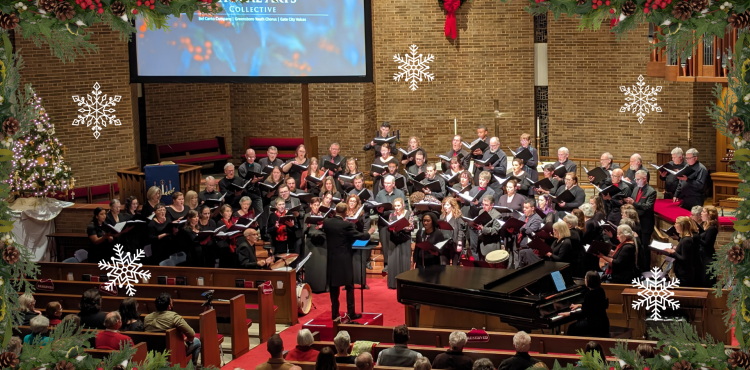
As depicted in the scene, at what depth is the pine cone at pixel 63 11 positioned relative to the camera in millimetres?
4582

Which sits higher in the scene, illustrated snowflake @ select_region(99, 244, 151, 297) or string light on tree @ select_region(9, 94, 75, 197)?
string light on tree @ select_region(9, 94, 75, 197)

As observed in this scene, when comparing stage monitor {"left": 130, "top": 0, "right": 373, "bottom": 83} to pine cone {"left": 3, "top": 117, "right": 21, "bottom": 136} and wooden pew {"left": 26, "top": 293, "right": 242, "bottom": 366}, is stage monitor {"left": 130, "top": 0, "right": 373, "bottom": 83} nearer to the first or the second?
wooden pew {"left": 26, "top": 293, "right": 242, "bottom": 366}

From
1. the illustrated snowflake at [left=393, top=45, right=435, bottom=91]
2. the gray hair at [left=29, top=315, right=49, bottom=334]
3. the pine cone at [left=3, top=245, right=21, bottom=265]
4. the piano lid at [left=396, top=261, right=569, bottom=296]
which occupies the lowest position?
the piano lid at [left=396, top=261, right=569, bottom=296]

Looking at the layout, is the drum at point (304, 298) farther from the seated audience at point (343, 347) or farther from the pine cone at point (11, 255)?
the pine cone at point (11, 255)

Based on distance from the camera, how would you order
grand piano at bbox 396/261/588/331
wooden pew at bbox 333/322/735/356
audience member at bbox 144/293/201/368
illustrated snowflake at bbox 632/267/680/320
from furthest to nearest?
grand piano at bbox 396/261/588/331, audience member at bbox 144/293/201/368, wooden pew at bbox 333/322/735/356, illustrated snowflake at bbox 632/267/680/320

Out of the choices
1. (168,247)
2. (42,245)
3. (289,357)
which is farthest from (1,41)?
(42,245)

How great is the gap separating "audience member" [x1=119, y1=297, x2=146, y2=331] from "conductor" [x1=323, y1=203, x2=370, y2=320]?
8.64ft

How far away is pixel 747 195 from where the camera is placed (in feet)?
14.5

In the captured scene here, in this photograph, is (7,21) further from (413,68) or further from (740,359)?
(413,68)

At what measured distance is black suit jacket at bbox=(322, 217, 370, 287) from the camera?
10.0 metres

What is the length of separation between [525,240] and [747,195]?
264 inches

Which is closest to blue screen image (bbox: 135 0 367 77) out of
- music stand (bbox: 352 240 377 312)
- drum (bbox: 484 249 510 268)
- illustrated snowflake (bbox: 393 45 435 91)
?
illustrated snowflake (bbox: 393 45 435 91)

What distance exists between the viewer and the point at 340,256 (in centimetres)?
1004

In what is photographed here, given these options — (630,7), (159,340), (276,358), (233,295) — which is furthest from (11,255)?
(233,295)
